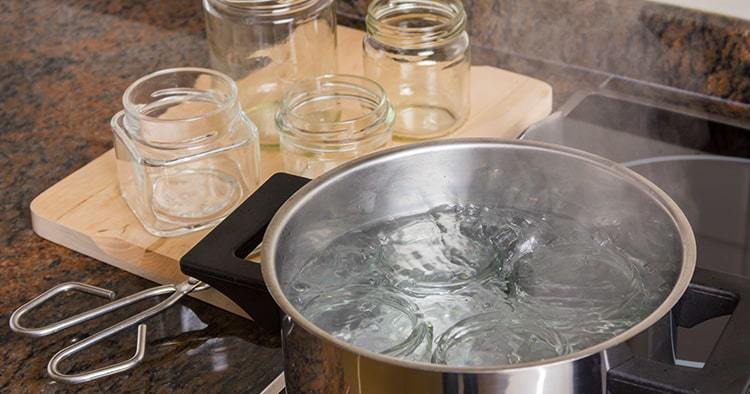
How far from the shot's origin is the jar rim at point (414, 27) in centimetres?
115

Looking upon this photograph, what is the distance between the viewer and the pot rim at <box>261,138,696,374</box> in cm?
62

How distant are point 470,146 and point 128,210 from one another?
40 centimetres

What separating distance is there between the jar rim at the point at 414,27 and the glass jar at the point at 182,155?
18 cm

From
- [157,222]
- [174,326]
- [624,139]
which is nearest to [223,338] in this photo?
[174,326]

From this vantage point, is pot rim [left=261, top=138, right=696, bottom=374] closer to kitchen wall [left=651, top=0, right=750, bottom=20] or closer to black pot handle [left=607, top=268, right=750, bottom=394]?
black pot handle [left=607, top=268, right=750, bottom=394]

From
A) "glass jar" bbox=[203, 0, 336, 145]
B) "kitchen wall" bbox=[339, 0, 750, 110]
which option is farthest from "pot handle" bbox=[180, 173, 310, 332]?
"kitchen wall" bbox=[339, 0, 750, 110]

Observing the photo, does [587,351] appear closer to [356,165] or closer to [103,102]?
[356,165]

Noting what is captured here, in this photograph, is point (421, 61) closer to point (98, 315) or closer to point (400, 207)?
point (400, 207)

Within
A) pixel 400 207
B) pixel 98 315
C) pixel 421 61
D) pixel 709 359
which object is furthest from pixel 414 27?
pixel 709 359

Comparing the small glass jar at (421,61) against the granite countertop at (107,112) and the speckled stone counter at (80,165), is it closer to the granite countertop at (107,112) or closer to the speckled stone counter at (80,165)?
the granite countertop at (107,112)

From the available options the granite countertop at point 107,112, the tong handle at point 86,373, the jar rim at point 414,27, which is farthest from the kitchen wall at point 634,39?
the tong handle at point 86,373

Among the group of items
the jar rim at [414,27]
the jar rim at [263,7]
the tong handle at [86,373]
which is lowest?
the tong handle at [86,373]

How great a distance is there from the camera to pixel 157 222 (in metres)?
1.04

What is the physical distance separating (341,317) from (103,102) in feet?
2.25
